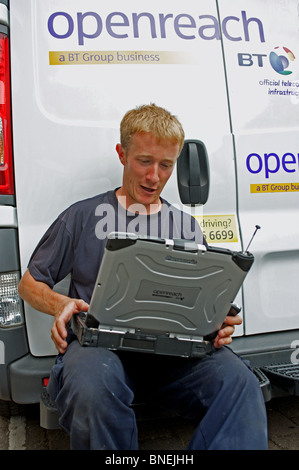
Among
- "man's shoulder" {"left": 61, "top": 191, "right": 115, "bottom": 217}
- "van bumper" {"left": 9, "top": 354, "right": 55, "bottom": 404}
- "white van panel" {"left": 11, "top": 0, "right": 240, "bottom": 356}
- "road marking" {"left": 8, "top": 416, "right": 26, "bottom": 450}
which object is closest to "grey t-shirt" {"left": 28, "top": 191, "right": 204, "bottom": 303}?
"man's shoulder" {"left": 61, "top": 191, "right": 115, "bottom": 217}

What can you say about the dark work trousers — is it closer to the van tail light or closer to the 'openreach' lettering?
the van tail light

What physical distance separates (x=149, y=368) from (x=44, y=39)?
1.51 m

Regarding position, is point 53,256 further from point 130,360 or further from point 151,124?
point 151,124

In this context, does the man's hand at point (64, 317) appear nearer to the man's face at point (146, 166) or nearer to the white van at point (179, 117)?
the white van at point (179, 117)

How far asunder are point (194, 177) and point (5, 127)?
0.88 meters

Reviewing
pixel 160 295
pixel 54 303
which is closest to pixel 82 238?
pixel 54 303

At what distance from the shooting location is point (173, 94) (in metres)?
2.41

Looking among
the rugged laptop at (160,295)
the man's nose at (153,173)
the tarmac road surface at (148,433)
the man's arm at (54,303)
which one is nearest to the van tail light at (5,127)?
the man's arm at (54,303)

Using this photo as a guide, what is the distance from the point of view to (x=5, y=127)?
225 cm

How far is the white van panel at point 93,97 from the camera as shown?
7.48 feet

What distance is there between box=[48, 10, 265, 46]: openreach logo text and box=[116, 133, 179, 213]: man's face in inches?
22.3

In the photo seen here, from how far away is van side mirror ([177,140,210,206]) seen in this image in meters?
2.41

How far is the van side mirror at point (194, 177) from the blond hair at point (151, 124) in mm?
252
